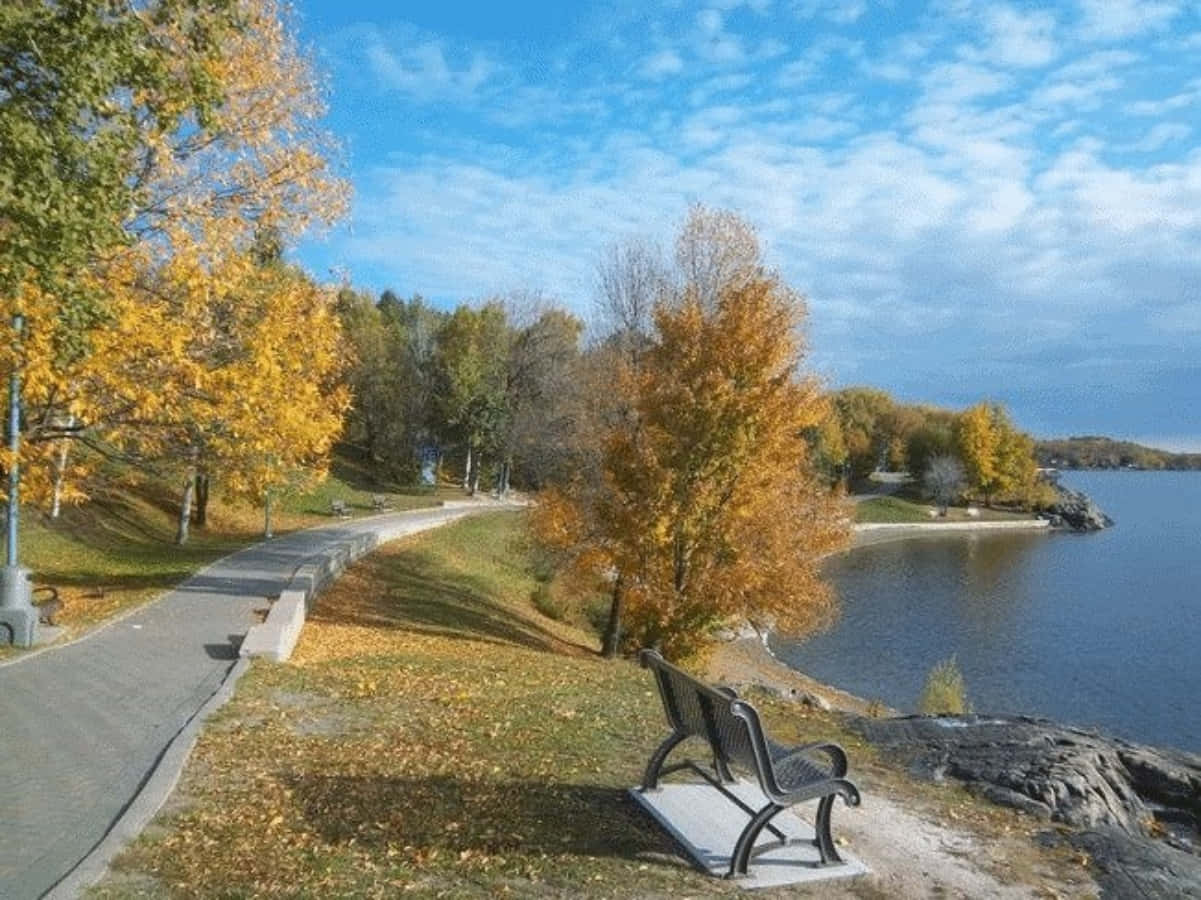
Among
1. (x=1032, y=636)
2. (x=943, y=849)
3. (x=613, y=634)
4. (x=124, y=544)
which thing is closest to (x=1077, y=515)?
(x=1032, y=636)

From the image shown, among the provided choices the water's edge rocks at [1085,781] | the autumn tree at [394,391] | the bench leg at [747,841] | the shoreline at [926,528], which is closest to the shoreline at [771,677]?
the water's edge rocks at [1085,781]

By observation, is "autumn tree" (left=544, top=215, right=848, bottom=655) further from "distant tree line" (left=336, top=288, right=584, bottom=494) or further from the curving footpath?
"distant tree line" (left=336, top=288, right=584, bottom=494)

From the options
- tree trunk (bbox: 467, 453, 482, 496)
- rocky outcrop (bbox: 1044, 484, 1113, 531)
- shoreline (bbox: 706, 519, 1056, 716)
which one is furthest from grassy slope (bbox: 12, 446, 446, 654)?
rocky outcrop (bbox: 1044, 484, 1113, 531)

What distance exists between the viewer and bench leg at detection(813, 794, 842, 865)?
19.0 ft

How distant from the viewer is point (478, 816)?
21.0ft

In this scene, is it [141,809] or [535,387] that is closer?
[141,809]

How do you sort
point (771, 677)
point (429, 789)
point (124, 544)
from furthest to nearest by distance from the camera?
1. point (124, 544)
2. point (771, 677)
3. point (429, 789)

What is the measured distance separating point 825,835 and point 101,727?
247 inches

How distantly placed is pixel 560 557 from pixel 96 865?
15.0 meters

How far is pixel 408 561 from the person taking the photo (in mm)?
28781

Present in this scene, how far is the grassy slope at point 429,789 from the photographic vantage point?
17.8ft

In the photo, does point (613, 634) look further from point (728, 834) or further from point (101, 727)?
point (728, 834)

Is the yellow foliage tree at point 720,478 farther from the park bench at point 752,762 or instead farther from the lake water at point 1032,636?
the park bench at point 752,762

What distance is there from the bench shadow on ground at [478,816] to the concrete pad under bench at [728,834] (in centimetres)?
14
